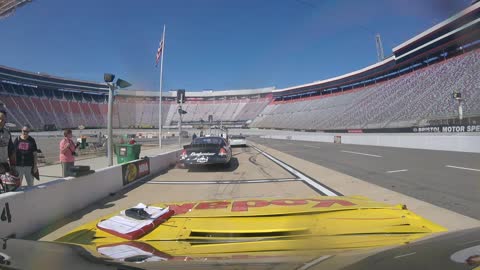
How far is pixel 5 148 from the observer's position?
218 inches

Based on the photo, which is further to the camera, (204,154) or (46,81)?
(46,81)

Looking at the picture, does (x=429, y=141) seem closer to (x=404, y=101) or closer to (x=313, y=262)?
(x=404, y=101)

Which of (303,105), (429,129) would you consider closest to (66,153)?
(429,129)

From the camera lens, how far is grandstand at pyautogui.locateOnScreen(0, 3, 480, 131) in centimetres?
3275

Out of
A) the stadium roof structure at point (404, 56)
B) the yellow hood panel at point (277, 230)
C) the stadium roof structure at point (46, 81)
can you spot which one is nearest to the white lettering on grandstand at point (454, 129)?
the stadium roof structure at point (404, 56)

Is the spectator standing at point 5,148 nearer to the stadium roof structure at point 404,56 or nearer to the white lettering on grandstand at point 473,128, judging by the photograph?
the stadium roof structure at point 404,56

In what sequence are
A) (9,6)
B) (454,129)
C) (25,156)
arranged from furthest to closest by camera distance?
(454,129) → (9,6) → (25,156)

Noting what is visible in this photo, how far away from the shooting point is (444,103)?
32125 mm

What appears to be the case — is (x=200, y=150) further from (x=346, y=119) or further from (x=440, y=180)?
(x=346, y=119)

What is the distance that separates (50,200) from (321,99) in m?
70.9

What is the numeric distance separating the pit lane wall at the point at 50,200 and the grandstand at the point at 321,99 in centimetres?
525

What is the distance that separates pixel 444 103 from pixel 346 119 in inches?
787

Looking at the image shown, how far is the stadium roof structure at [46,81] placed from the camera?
209ft

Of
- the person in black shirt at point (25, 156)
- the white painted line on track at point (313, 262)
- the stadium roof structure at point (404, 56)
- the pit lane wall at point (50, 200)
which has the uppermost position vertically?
the stadium roof structure at point (404, 56)
